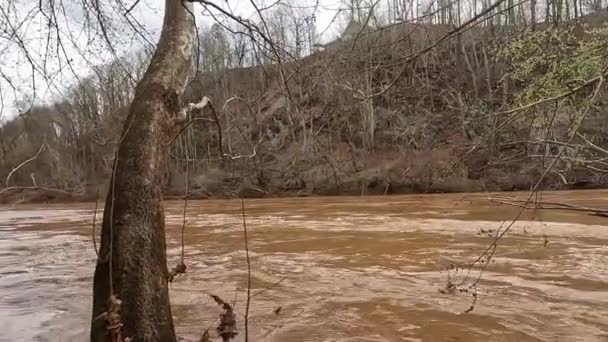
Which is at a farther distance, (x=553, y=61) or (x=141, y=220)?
(x=553, y=61)

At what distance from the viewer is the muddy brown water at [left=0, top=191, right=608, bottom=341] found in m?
4.35

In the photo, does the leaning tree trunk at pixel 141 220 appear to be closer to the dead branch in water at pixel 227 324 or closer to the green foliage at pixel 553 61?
the dead branch in water at pixel 227 324

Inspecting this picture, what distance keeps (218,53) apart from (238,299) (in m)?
2.82

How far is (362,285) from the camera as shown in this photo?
6062 millimetres

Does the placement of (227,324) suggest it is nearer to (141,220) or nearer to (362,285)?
(141,220)

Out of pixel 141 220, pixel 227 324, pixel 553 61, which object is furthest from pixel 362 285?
pixel 141 220

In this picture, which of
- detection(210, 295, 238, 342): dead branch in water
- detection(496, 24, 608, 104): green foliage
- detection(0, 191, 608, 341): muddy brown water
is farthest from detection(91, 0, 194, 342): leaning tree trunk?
detection(496, 24, 608, 104): green foliage

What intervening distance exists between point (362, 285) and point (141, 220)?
3.51 meters

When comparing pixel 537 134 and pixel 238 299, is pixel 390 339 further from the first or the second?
pixel 537 134

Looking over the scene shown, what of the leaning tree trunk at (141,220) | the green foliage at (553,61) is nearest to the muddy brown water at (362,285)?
the leaning tree trunk at (141,220)

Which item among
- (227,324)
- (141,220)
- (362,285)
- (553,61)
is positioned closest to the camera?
(141,220)

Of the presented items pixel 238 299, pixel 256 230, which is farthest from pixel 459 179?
pixel 238 299

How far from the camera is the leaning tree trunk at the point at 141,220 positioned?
297 cm

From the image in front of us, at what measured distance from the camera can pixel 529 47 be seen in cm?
634
